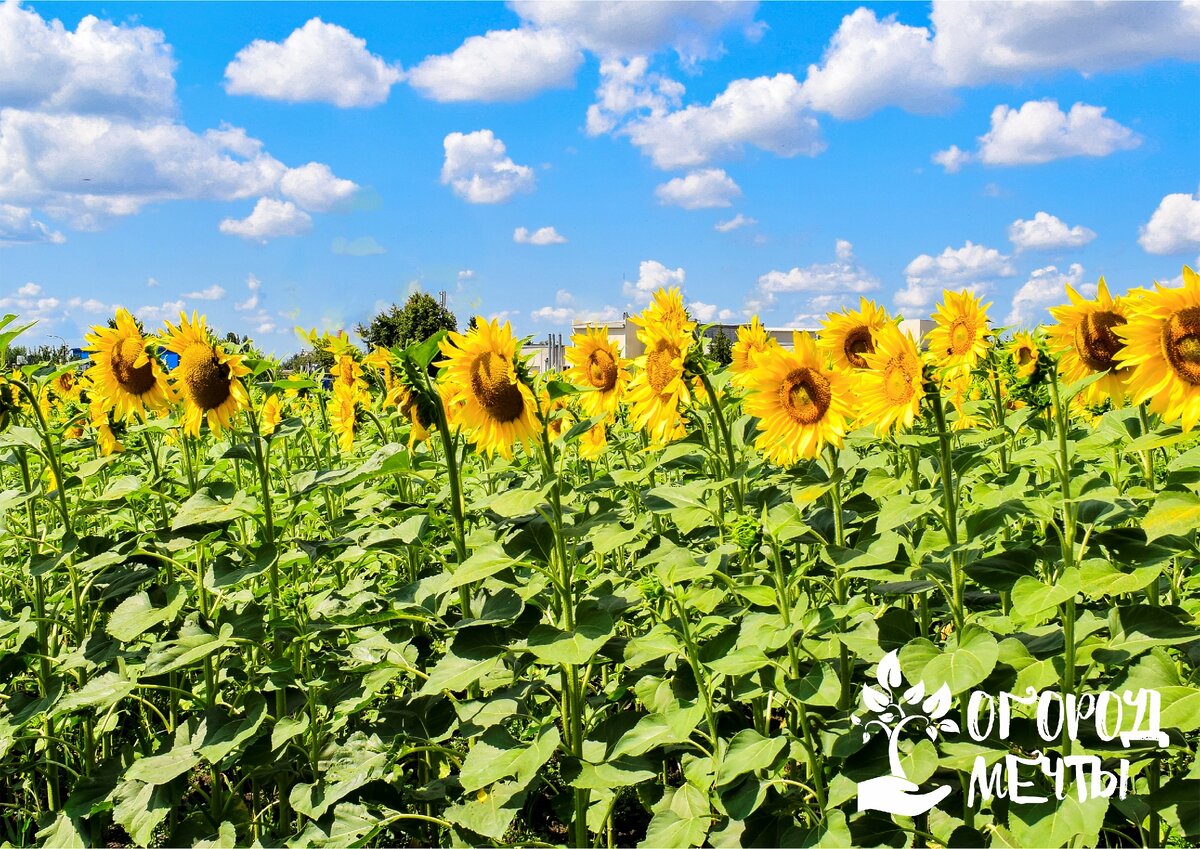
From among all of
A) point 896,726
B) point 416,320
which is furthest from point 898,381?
point 416,320

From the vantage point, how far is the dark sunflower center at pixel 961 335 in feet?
13.2

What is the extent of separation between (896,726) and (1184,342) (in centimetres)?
116

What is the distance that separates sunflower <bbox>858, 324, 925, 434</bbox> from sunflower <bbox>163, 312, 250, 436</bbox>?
82.1 inches

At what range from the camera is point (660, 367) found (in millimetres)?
3455

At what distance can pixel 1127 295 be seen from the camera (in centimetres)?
264

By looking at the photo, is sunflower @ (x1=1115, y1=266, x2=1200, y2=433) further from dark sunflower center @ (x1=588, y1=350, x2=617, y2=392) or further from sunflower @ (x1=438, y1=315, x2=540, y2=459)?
dark sunflower center @ (x1=588, y1=350, x2=617, y2=392)

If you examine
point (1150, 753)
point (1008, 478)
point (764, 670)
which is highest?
point (1008, 478)

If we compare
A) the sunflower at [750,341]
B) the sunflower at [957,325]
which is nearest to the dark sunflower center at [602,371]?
the sunflower at [750,341]

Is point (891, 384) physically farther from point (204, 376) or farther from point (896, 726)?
point (204, 376)

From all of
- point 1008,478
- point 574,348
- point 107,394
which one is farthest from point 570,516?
point 107,394

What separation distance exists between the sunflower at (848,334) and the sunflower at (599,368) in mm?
838

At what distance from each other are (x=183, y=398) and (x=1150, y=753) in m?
3.22

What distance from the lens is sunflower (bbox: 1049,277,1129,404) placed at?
2.77 metres

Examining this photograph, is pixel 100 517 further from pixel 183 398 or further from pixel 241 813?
pixel 241 813
